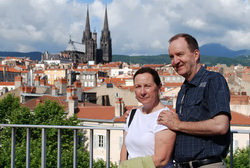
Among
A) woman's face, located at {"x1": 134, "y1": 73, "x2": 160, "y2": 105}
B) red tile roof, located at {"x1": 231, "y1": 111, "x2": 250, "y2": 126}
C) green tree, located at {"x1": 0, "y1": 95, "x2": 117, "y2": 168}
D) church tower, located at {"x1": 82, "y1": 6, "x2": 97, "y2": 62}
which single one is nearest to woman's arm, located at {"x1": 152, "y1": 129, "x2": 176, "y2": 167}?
woman's face, located at {"x1": 134, "y1": 73, "x2": 160, "y2": 105}

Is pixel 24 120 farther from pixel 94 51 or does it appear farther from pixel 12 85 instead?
pixel 94 51

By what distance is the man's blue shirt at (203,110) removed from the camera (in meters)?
2.54

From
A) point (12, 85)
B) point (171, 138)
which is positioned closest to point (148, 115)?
point (171, 138)

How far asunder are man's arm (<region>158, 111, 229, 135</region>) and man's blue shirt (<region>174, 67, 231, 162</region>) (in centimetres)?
5

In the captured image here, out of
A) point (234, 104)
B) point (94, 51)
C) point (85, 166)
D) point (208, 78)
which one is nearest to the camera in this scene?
point (208, 78)

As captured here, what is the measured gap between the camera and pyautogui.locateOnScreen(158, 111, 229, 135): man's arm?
2.50 meters

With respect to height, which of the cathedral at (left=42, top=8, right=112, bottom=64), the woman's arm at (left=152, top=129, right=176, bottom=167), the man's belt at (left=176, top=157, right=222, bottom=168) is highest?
the cathedral at (left=42, top=8, right=112, bottom=64)

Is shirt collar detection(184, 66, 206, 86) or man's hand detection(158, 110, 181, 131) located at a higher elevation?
shirt collar detection(184, 66, 206, 86)

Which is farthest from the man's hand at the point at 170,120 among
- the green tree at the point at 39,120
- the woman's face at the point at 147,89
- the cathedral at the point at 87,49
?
the cathedral at the point at 87,49

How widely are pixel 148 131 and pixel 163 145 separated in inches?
6.6

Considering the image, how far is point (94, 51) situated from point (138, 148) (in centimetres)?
14215

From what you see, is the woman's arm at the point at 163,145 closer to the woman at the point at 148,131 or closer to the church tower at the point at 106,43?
the woman at the point at 148,131

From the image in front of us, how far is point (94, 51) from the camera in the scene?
143500mm

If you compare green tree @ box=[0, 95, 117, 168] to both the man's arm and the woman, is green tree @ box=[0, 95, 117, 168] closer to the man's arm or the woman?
the woman
